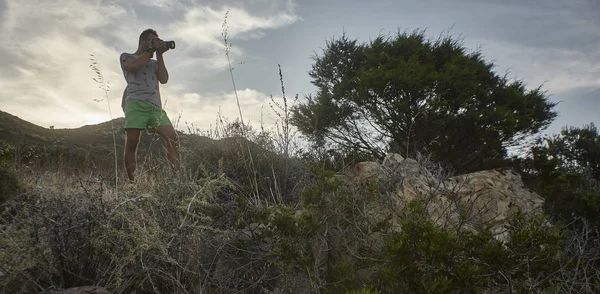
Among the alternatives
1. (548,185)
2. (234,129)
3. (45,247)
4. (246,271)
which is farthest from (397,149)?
(45,247)

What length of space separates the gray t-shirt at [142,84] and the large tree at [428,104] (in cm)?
359

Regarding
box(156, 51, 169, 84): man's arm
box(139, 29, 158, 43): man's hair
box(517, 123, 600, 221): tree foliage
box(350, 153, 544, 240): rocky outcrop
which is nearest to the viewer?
box(350, 153, 544, 240): rocky outcrop

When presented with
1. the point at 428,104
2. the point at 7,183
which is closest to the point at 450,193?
the point at 7,183

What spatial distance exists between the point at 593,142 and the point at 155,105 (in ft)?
41.1

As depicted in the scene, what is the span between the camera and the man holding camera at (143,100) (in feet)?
16.0

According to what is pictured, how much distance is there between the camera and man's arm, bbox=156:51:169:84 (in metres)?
5.11

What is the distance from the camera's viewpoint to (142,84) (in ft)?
16.5

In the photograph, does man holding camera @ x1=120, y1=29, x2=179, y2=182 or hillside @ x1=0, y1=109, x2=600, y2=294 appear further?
man holding camera @ x1=120, y1=29, x2=179, y2=182

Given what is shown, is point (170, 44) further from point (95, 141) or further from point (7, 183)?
point (95, 141)

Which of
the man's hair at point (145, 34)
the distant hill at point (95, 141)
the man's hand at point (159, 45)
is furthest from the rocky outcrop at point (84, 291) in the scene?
the man's hair at point (145, 34)

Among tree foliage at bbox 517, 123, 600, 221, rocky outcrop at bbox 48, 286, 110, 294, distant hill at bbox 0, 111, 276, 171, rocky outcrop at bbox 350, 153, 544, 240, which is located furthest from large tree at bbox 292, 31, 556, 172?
rocky outcrop at bbox 48, 286, 110, 294

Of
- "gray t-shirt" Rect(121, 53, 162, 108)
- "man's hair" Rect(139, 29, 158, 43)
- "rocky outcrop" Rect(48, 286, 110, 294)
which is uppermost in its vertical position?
"man's hair" Rect(139, 29, 158, 43)

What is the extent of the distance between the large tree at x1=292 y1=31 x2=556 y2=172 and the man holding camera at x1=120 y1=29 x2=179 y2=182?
3.59 metres

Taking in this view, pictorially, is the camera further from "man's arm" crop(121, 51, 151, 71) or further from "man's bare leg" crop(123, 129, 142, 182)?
"man's bare leg" crop(123, 129, 142, 182)
